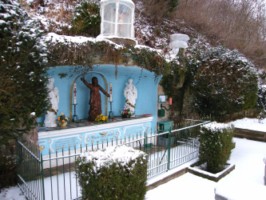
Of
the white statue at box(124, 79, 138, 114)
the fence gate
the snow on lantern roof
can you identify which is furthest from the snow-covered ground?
the snow on lantern roof

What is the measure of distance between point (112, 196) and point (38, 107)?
1.82m

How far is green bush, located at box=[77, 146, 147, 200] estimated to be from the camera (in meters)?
2.86

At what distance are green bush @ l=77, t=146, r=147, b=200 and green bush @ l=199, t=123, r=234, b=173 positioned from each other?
2.93m

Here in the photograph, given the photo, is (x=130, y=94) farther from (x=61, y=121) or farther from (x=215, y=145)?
(x=215, y=145)

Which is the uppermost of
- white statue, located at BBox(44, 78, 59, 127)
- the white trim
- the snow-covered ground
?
white statue, located at BBox(44, 78, 59, 127)

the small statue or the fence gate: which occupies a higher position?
the small statue

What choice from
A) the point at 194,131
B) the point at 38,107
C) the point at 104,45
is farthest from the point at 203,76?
the point at 38,107

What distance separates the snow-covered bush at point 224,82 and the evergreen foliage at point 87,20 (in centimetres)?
406

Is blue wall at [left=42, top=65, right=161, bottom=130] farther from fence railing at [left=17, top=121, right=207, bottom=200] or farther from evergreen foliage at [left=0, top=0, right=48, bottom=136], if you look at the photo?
evergreen foliage at [left=0, top=0, right=48, bottom=136]

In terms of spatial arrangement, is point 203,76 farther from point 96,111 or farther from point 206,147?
point 96,111

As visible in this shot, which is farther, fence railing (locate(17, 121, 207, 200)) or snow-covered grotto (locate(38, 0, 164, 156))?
snow-covered grotto (locate(38, 0, 164, 156))

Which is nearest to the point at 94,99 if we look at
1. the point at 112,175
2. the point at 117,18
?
the point at 117,18

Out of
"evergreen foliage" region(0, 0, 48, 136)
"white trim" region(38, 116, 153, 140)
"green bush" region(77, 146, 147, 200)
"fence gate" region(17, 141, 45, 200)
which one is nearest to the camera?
"green bush" region(77, 146, 147, 200)

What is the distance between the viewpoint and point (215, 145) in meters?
5.43
